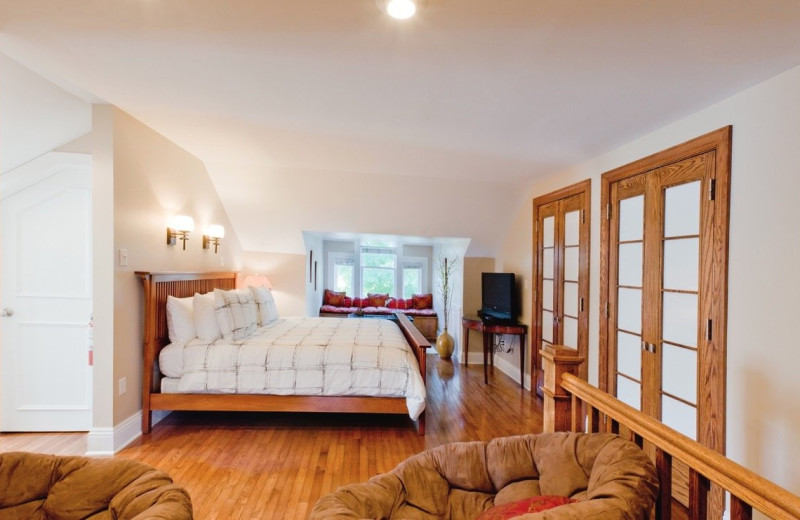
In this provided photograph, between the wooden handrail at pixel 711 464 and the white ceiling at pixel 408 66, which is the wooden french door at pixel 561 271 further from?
the wooden handrail at pixel 711 464

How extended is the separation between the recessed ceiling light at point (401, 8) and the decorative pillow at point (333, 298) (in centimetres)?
634

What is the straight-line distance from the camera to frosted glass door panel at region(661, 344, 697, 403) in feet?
7.25

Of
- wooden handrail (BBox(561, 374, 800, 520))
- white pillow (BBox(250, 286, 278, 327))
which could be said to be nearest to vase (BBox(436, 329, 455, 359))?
white pillow (BBox(250, 286, 278, 327))

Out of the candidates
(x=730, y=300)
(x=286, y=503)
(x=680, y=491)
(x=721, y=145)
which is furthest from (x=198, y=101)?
(x=680, y=491)

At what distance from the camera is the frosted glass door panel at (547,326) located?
12.7 ft

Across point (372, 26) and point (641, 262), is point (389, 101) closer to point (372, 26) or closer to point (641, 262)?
point (372, 26)

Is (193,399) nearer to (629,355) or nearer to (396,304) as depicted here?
(629,355)

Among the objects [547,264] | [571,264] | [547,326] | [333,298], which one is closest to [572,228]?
[571,264]

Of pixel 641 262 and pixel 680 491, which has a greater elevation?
pixel 641 262

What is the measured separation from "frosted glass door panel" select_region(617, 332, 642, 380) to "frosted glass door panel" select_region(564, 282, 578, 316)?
60 cm

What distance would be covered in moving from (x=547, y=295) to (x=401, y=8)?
336 centimetres

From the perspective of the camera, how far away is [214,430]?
296 cm

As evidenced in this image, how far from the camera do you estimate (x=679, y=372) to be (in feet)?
7.57

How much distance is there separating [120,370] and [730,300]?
3.91 m
